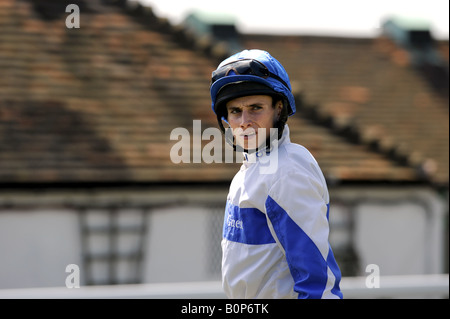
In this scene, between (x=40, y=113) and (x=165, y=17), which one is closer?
(x=40, y=113)

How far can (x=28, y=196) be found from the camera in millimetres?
10273

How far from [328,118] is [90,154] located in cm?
395

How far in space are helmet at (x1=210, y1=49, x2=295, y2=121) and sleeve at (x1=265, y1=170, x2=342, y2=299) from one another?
34cm

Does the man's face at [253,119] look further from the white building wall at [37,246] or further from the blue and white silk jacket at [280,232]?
the white building wall at [37,246]

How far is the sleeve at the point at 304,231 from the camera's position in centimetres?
228

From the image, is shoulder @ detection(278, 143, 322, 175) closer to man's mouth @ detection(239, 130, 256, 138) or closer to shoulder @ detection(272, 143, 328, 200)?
shoulder @ detection(272, 143, 328, 200)

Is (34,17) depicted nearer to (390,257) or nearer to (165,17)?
(165,17)

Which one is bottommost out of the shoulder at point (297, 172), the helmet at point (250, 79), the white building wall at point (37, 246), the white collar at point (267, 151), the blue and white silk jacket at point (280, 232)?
the white building wall at point (37, 246)

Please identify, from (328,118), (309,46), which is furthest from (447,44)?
(328,118)

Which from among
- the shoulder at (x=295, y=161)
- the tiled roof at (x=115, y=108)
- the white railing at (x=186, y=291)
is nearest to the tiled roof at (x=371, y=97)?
the tiled roof at (x=115, y=108)

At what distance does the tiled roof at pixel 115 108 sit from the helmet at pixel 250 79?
798 cm

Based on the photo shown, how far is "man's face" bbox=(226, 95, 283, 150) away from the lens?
257cm

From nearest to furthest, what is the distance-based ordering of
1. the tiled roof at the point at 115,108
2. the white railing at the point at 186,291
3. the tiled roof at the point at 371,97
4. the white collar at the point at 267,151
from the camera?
the white collar at the point at 267,151, the white railing at the point at 186,291, the tiled roof at the point at 115,108, the tiled roof at the point at 371,97

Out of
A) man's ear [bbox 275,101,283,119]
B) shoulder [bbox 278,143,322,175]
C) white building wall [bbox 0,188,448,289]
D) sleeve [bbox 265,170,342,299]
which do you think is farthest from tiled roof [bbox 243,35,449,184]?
sleeve [bbox 265,170,342,299]
